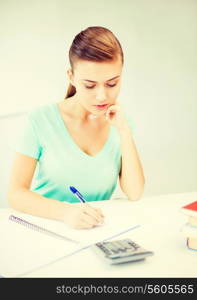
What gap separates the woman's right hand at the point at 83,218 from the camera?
85cm

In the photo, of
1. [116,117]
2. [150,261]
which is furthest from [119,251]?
[116,117]

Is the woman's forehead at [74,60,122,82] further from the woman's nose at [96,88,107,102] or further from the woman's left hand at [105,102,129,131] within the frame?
the woman's left hand at [105,102,129,131]

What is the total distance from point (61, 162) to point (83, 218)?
0.41 meters

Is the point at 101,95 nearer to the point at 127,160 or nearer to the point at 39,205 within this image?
the point at 127,160

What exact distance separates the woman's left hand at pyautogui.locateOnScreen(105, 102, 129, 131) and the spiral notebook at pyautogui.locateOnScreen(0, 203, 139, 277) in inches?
16.8

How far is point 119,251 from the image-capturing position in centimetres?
67

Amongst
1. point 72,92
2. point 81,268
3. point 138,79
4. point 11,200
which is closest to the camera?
point 81,268

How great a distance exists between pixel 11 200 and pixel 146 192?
124 centimetres

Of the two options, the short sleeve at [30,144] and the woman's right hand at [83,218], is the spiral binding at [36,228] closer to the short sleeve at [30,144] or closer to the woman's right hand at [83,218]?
the woman's right hand at [83,218]

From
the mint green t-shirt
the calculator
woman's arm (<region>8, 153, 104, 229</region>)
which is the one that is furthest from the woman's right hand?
the mint green t-shirt

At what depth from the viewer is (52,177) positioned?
123 centimetres

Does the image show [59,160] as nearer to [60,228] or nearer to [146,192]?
[60,228]

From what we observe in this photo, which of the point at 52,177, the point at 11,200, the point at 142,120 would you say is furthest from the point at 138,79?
the point at 11,200

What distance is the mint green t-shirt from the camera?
1228 millimetres
